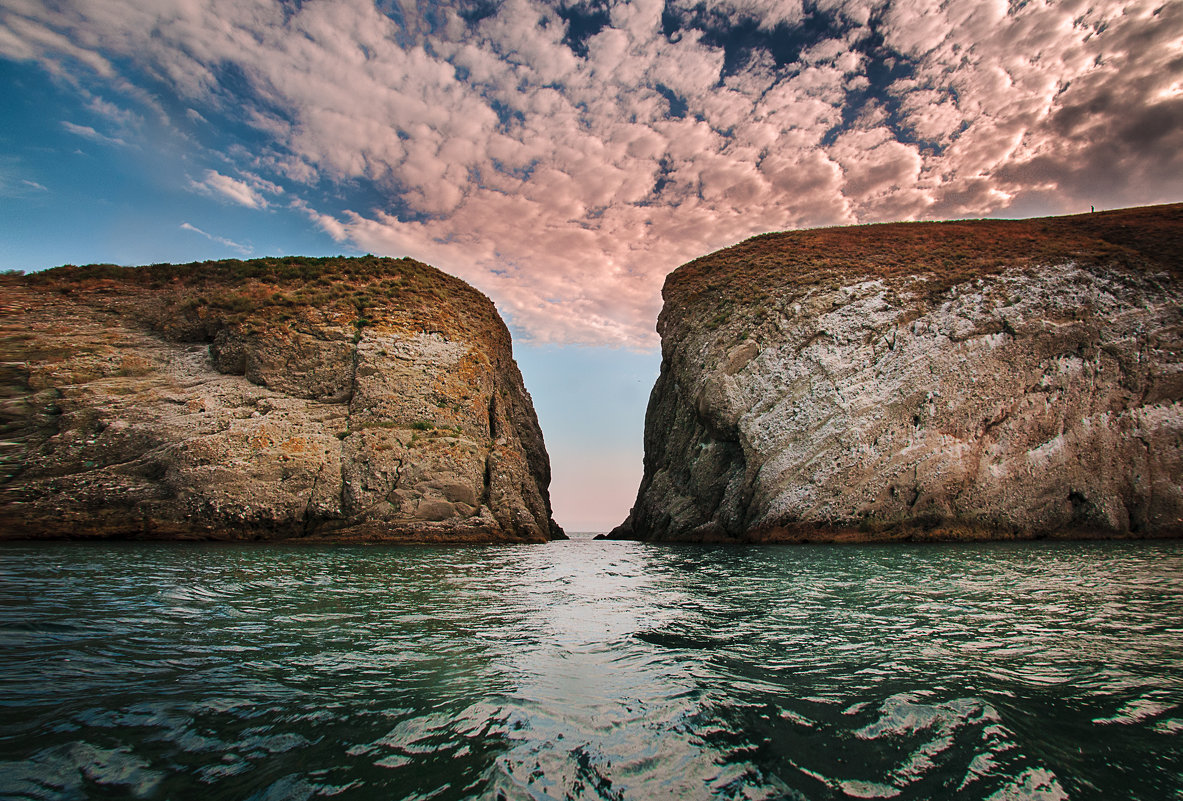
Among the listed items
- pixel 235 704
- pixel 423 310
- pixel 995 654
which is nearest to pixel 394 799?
pixel 235 704

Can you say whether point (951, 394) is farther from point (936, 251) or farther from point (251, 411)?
point (251, 411)

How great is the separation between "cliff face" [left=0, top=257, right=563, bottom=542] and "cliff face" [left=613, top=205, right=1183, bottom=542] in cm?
1530

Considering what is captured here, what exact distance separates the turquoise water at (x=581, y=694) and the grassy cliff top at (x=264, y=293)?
23.8 m

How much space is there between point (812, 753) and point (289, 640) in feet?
20.0

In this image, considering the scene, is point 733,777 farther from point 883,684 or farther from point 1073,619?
point 1073,619

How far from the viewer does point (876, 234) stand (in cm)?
3897

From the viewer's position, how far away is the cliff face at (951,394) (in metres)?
26.2

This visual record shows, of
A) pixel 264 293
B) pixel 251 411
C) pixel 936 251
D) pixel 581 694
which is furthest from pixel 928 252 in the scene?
pixel 264 293

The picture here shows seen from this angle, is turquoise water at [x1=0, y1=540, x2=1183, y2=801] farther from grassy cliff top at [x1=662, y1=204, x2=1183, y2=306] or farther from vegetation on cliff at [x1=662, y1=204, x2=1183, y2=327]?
grassy cliff top at [x1=662, y1=204, x2=1183, y2=306]

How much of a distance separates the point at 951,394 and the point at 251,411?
38636mm

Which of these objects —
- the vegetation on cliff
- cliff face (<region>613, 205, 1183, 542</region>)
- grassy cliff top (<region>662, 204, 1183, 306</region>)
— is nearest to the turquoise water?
cliff face (<region>613, 205, 1183, 542</region>)

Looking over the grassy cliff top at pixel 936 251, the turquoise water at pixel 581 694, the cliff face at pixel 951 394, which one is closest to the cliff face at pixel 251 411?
the turquoise water at pixel 581 694

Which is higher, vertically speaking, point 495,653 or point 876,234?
point 876,234

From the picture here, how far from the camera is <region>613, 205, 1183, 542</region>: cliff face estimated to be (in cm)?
2622
